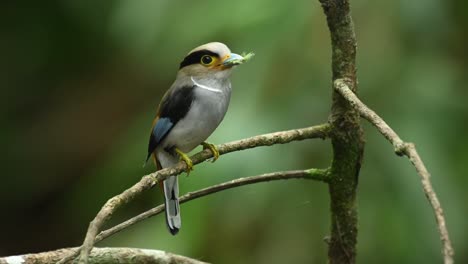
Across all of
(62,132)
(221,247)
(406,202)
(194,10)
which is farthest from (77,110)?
(406,202)

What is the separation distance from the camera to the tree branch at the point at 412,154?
138 centimetres

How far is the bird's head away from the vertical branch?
0.85 m

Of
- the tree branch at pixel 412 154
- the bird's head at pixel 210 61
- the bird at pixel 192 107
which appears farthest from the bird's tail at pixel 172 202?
the tree branch at pixel 412 154

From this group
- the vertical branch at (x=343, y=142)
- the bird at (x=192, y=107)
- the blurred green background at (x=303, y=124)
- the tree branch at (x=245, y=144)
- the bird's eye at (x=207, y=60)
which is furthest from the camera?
the blurred green background at (x=303, y=124)

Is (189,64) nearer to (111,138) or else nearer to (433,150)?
(433,150)

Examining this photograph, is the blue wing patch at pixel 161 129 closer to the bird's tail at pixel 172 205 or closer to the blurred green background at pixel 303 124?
the bird's tail at pixel 172 205

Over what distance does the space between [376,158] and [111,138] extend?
310 centimetres

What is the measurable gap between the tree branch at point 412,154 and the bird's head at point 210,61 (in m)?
0.94

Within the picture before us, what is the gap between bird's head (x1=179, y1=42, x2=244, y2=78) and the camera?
2.86 metres

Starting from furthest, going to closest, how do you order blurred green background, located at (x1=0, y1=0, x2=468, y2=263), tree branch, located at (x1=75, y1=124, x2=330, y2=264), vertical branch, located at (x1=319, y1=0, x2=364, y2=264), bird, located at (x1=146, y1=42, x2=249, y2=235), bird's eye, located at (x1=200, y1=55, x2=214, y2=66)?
blurred green background, located at (x1=0, y1=0, x2=468, y2=263) → bird's eye, located at (x1=200, y1=55, x2=214, y2=66) → bird, located at (x1=146, y1=42, x2=249, y2=235) → vertical branch, located at (x1=319, y1=0, x2=364, y2=264) → tree branch, located at (x1=75, y1=124, x2=330, y2=264)

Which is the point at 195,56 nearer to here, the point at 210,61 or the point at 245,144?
the point at 210,61

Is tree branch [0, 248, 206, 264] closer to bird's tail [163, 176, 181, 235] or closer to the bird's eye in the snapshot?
bird's tail [163, 176, 181, 235]

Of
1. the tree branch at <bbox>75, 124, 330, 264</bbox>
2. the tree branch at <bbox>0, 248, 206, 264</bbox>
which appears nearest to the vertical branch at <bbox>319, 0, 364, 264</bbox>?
the tree branch at <bbox>75, 124, 330, 264</bbox>

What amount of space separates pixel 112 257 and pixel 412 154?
0.83 m
